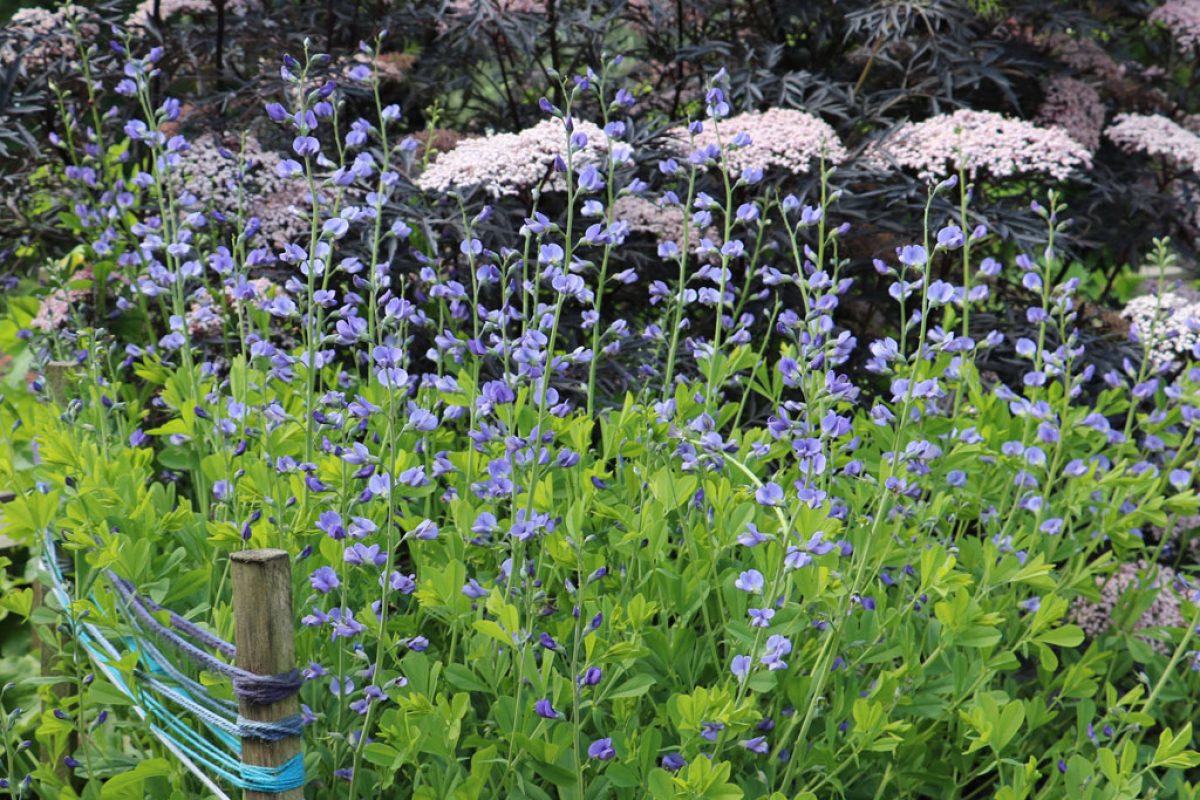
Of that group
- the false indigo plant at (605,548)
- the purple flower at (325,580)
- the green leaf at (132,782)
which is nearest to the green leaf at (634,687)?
the false indigo plant at (605,548)

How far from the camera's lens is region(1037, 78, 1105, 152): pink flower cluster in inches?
131

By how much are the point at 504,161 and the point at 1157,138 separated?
1.88 metres

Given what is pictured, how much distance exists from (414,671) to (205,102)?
1.99 m

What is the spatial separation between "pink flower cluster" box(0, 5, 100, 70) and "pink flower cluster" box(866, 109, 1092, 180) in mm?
2102

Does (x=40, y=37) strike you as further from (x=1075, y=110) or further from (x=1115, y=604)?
(x=1115, y=604)

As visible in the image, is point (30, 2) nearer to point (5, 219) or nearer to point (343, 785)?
point (5, 219)

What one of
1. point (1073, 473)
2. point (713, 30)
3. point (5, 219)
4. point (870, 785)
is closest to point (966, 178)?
point (713, 30)

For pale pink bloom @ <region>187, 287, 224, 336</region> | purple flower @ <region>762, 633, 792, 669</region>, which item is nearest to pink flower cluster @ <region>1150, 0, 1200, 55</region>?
purple flower @ <region>762, 633, 792, 669</region>

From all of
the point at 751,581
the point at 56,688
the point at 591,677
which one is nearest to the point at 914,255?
the point at 751,581

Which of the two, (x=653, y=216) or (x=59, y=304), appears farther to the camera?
(x=59, y=304)

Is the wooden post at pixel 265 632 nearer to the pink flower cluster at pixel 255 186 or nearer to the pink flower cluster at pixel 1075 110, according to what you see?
the pink flower cluster at pixel 255 186

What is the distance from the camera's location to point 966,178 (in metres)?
3.16

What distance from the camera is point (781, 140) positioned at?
9.40 ft

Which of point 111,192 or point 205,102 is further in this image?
point 205,102
